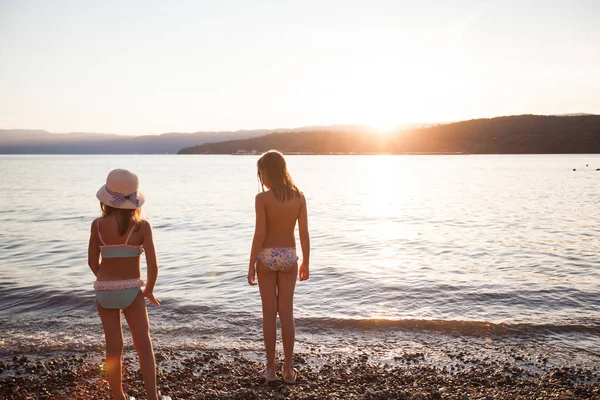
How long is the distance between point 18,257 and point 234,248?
7.17 metres

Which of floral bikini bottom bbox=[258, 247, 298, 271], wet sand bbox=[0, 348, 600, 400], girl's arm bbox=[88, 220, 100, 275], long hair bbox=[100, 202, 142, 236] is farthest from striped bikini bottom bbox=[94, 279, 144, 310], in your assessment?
wet sand bbox=[0, 348, 600, 400]

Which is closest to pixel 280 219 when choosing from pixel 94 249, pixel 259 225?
pixel 259 225

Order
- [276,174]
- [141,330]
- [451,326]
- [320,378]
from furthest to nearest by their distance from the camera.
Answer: [451,326] < [320,378] < [276,174] < [141,330]

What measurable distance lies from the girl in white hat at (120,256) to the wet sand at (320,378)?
4.84 feet

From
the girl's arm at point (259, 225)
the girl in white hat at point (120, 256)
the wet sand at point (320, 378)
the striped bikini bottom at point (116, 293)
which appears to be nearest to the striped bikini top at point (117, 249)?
the girl in white hat at point (120, 256)

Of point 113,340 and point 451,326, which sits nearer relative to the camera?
point 113,340

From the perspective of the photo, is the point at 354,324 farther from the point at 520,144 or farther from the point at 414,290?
the point at 520,144

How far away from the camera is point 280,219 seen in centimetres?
533

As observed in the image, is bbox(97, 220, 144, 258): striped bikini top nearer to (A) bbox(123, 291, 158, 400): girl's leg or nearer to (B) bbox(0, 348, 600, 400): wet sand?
(A) bbox(123, 291, 158, 400): girl's leg

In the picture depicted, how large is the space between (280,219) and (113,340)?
2131mm

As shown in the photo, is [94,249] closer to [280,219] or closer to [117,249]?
[117,249]

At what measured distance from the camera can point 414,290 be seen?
36.1ft

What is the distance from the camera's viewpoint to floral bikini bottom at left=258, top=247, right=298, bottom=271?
210 inches

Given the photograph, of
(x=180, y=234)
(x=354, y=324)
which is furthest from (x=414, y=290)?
(x=180, y=234)
